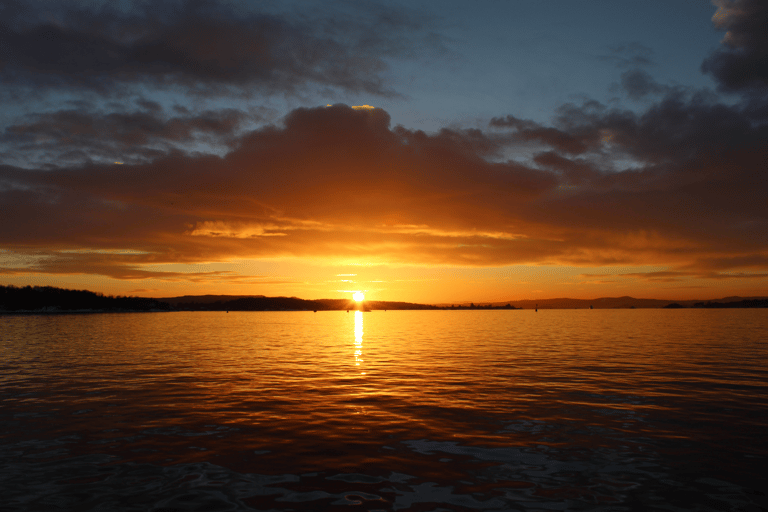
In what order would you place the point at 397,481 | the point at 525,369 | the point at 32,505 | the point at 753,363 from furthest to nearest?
1. the point at 753,363
2. the point at 525,369
3. the point at 397,481
4. the point at 32,505

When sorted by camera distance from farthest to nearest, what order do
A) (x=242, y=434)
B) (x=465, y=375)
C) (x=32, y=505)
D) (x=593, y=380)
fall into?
(x=465, y=375) → (x=593, y=380) → (x=242, y=434) → (x=32, y=505)

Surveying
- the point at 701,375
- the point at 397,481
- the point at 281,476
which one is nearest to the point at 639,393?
the point at 701,375

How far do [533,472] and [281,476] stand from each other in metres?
7.02

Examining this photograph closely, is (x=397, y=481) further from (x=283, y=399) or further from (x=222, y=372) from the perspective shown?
(x=222, y=372)

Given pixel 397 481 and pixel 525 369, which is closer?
pixel 397 481

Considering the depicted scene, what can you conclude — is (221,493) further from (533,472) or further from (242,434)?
(533,472)

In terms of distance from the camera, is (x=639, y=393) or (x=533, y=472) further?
(x=639, y=393)

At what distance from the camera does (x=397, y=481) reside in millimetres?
11680

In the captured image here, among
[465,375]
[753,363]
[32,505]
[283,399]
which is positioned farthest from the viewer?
[753,363]

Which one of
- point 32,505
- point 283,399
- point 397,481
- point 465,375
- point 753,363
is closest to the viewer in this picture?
point 32,505

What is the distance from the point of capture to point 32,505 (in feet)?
33.8

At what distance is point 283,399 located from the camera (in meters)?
22.4

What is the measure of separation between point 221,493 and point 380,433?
6.66 metres

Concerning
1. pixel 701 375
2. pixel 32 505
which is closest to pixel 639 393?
pixel 701 375
